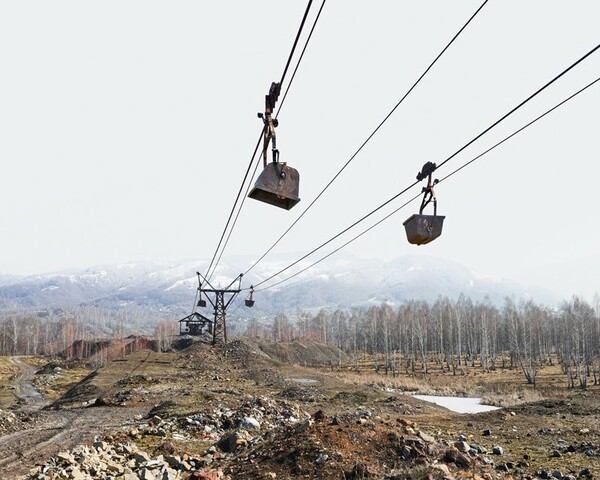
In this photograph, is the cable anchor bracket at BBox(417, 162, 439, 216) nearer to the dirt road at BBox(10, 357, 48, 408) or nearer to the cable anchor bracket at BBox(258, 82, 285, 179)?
the cable anchor bracket at BBox(258, 82, 285, 179)

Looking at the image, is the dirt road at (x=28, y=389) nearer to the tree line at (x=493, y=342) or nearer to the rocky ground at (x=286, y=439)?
the rocky ground at (x=286, y=439)

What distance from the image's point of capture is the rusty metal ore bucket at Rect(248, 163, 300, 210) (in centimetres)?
673

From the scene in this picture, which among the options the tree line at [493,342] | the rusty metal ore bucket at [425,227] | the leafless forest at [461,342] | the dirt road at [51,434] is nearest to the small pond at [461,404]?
the leafless forest at [461,342]

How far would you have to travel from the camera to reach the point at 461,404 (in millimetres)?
38219

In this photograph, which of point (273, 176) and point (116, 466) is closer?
point (273, 176)

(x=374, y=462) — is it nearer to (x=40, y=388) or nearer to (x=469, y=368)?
(x=40, y=388)

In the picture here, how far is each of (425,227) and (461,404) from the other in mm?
35487

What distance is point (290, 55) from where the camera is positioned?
5.29m

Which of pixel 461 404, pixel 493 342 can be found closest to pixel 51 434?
pixel 461 404

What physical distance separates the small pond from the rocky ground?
5.85 metres

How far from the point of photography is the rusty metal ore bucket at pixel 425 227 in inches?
308

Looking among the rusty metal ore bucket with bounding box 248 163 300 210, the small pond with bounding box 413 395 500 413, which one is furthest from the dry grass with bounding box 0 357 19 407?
the rusty metal ore bucket with bounding box 248 163 300 210

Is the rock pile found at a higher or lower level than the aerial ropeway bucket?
lower

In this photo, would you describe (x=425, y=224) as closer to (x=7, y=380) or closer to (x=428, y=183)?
(x=428, y=183)
